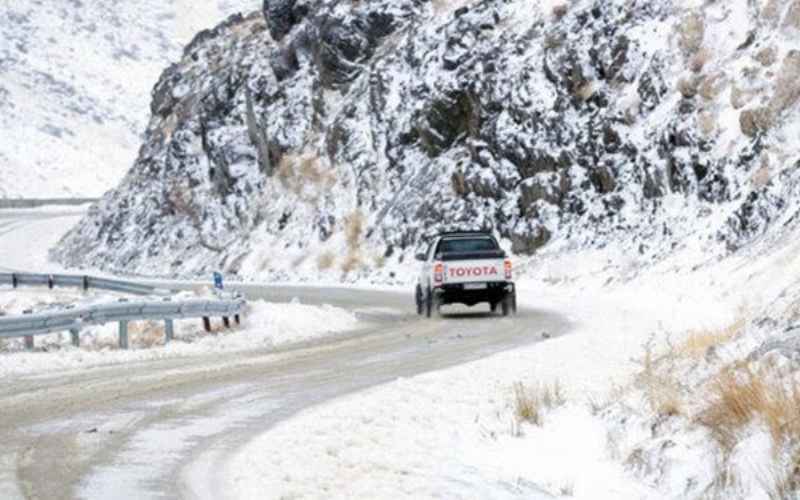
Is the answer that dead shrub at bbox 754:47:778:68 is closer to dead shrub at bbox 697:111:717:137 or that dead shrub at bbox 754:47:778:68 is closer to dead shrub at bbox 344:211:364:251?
dead shrub at bbox 697:111:717:137

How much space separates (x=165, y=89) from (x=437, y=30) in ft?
88.2

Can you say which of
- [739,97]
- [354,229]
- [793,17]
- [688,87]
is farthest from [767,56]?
[354,229]

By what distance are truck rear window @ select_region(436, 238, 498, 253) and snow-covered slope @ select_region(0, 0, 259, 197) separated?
8082 cm

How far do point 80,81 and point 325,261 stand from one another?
78484mm

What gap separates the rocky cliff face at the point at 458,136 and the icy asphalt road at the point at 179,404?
12.0m

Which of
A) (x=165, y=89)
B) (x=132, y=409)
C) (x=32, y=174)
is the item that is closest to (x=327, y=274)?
(x=165, y=89)

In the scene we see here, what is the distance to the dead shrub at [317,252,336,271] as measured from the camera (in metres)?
46.8

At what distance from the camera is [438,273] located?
24641mm

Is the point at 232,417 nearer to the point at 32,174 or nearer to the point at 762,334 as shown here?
the point at 762,334

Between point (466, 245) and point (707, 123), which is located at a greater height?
point (707, 123)

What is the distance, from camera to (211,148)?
58.9 m

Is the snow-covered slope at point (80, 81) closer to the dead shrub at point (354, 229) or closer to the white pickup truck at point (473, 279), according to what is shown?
the dead shrub at point (354, 229)

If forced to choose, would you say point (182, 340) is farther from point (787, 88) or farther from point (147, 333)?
point (787, 88)

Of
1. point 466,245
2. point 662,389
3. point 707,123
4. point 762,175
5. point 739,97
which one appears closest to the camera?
point 662,389
